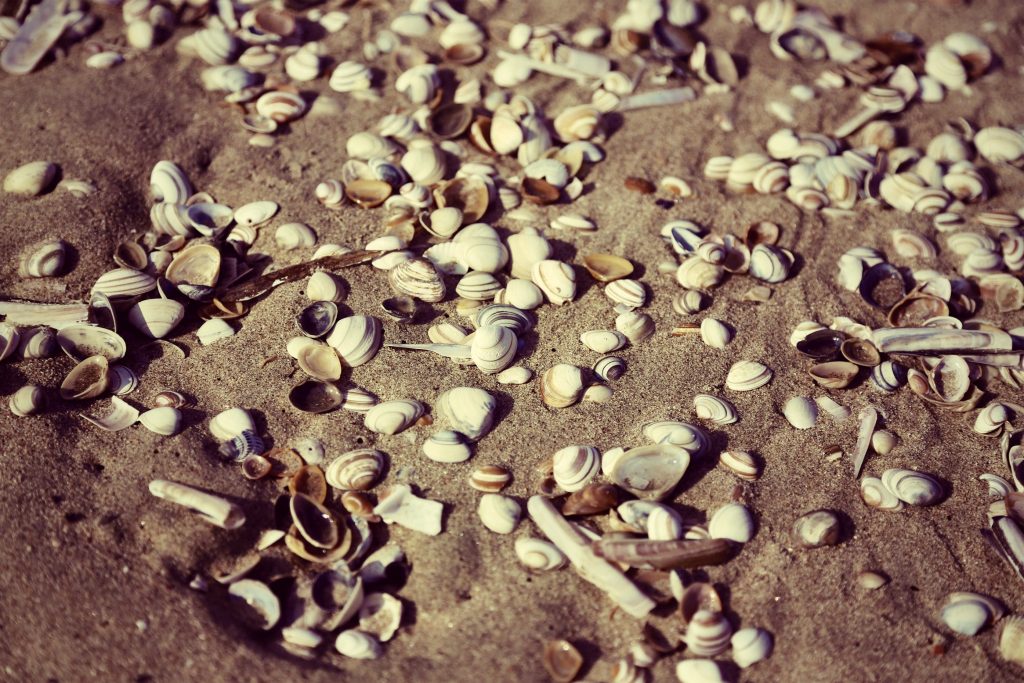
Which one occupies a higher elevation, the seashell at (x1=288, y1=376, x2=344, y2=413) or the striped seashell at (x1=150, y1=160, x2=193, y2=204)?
the striped seashell at (x1=150, y1=160, x2=193, y2=204)

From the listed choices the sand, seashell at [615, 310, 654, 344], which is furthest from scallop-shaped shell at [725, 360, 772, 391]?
seashell at [615, 310, 654, 344]

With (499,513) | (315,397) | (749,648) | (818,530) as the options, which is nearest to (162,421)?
(315,397)

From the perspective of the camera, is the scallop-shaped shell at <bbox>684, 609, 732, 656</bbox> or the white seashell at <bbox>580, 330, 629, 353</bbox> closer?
the scallop-shaped shell at <bbox>684, 609, 732, 656</bbox>

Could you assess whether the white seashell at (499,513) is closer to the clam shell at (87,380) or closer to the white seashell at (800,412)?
the white seashell at (800,412)

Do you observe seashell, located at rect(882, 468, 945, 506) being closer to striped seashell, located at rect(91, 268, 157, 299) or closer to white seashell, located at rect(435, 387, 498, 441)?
white seashell, located at rect(435, 387, 498, 441)

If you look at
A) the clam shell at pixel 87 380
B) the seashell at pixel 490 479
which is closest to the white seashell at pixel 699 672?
the seashell at pixel 490 479

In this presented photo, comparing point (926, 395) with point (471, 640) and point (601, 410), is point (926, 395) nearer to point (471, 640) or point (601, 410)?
point (601, 410)

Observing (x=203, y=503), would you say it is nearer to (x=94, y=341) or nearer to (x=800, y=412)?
(x=94, y=341)
